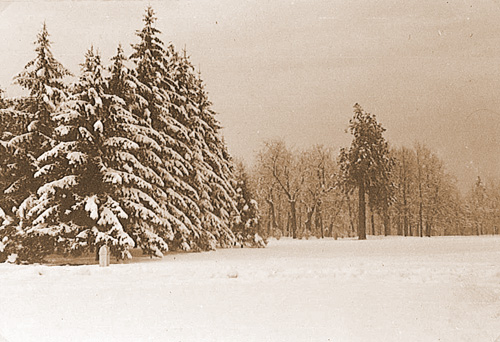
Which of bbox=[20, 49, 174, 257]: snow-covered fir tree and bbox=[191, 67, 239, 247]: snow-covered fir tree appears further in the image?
bbox=[20, 49, 174, 257]: snow-covered fir tree

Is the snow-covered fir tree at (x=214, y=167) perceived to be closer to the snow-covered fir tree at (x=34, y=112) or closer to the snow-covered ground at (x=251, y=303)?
the snow-covered ground at (x=251, y=303)

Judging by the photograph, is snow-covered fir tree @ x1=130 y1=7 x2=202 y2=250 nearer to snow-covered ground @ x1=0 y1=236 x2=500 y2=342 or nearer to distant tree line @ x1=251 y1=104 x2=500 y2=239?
distant tree line @ x1=251 y1=104 x2=500 y2=239

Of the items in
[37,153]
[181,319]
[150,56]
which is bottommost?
[181,319]

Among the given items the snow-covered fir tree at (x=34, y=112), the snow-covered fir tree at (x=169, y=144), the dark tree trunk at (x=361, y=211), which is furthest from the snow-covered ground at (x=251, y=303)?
the snow-covered fir tree at (x=169, y=144)

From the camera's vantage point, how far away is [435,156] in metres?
9.35

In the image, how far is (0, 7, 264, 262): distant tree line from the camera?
33.7ft

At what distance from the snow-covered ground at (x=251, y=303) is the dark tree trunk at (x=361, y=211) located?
0.90ft

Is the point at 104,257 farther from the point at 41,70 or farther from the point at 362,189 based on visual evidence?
the point at 362,189

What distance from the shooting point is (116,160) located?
13.2m

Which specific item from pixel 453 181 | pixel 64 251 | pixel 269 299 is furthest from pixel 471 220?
pixel 64 251

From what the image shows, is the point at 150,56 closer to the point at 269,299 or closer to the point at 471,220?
the point at 269,299

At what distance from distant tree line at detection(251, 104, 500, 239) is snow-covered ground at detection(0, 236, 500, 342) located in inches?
22.1

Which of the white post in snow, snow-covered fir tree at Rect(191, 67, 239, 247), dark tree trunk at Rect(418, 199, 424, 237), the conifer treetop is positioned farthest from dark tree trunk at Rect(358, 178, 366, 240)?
the conifer treetop

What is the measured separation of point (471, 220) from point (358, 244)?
251cm
